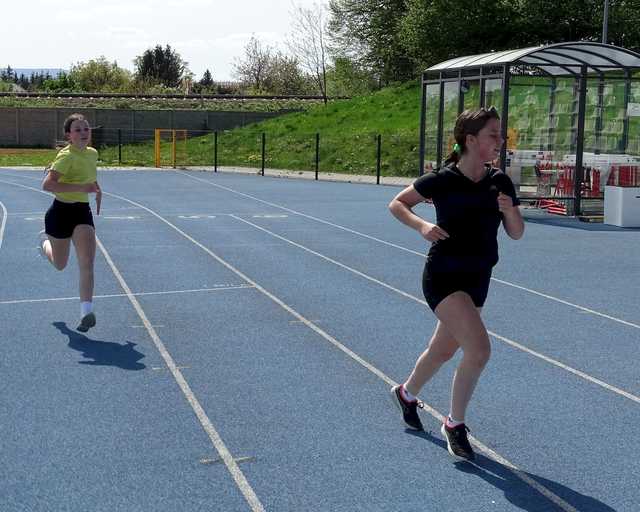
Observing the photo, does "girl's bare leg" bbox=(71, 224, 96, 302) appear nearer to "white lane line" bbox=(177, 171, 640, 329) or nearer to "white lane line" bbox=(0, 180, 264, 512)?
"white lane line" bbox=(0, 180, 264, 512)

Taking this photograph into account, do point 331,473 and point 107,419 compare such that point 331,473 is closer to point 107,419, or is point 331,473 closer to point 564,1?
point 107,419

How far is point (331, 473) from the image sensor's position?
5086 millimetres

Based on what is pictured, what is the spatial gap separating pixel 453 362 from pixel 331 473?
8.76 feet

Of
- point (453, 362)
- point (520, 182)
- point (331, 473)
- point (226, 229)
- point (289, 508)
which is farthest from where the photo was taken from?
point (520, 182)

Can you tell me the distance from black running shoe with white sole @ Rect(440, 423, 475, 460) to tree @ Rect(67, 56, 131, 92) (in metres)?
87.4

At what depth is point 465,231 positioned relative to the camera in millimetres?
5168

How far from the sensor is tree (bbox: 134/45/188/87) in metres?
103

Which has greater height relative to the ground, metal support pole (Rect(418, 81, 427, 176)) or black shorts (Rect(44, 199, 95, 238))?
metal support pole (Rect(418, 81, 427, 176))

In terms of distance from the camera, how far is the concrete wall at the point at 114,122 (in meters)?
51.9

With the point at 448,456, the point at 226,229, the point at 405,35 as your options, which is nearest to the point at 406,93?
the point at 405,35

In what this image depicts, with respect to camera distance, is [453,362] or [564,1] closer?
[453,362]

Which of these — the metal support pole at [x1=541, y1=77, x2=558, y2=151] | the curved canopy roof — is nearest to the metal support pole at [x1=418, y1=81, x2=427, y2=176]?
the curved canopy roof

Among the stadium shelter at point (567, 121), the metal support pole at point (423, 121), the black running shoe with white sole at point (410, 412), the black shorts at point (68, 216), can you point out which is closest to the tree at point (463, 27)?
the metal support pole at point (423, 121)

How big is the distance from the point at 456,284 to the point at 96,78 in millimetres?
90640
